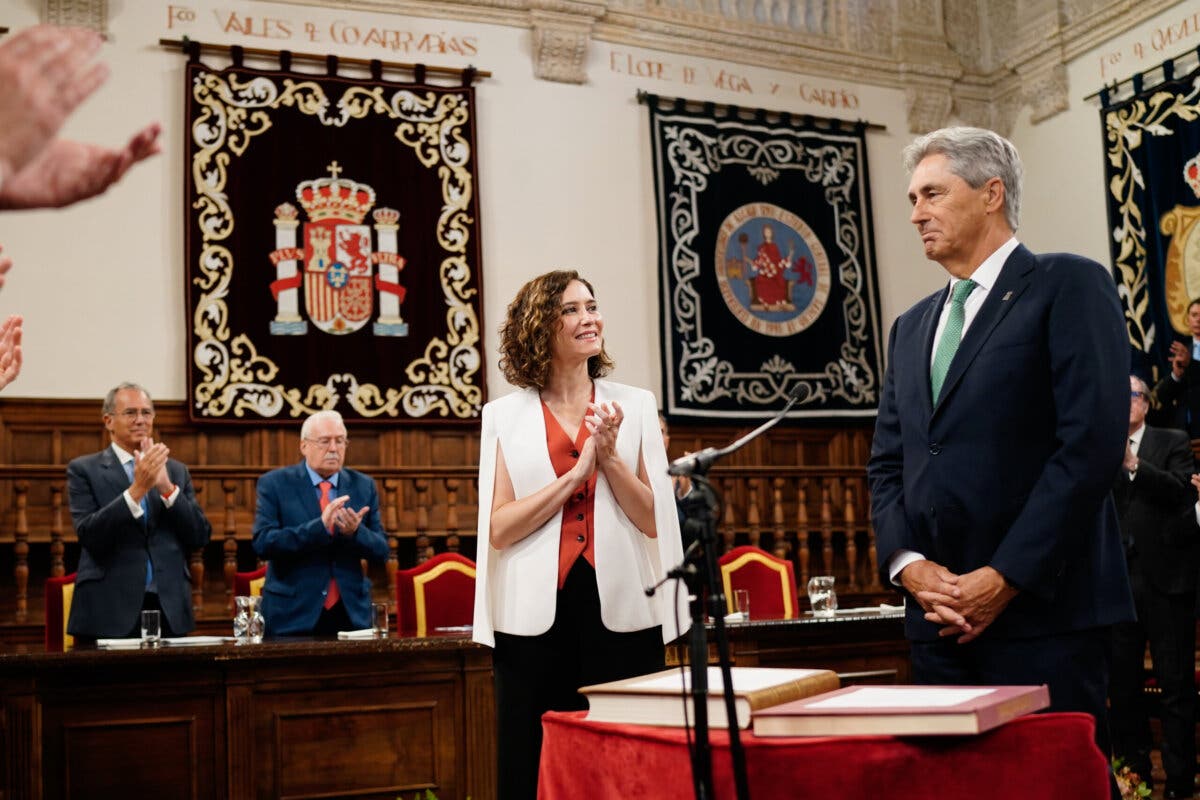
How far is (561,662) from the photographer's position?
2424 mm

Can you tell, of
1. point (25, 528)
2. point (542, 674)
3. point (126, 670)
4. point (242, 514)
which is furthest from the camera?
A: point (242, 514)

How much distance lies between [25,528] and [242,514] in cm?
115

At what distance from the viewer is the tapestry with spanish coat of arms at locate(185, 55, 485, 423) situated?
7.53m

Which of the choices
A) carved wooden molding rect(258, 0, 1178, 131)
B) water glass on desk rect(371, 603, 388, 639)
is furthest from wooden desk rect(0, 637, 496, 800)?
carved wooden molding rect(258, 0, 1178, 131)

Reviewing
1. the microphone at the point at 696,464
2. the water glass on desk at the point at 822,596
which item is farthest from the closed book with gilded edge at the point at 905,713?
the water glass on desk at the point at 822,596

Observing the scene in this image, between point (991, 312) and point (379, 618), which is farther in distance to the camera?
point (379, 618)

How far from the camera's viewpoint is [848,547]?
8.34 metres

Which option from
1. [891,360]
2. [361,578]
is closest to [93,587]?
[361,578]

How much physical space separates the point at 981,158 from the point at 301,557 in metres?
3.39

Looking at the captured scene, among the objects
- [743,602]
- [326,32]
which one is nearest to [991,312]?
[743,602]

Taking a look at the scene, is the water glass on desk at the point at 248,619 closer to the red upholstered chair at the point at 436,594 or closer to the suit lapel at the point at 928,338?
the red upholstered chair at the point at 436,594

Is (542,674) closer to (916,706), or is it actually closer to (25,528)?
(916,706)

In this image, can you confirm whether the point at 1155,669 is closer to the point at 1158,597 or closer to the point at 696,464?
the point at 1158,597

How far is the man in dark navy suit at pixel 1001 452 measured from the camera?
187 cm
